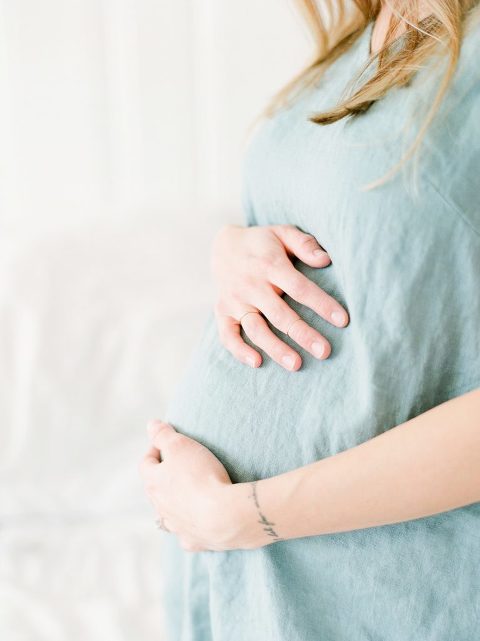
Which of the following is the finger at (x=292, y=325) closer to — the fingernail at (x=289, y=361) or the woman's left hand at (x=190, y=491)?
the fingernail at (x=289, y=361)

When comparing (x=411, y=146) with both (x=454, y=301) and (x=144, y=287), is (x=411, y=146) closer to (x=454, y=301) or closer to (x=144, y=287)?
(x=454, y=301)

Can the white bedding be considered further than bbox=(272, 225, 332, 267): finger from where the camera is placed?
Yes

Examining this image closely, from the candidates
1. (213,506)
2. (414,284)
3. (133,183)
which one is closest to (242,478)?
(213,506)

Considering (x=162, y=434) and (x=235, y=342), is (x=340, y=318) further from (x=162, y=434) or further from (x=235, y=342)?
(x=162, y=434)

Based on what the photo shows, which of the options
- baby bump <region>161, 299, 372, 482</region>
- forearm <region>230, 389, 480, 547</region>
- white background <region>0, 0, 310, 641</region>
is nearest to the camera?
forearm <region>230, 389, 480, 547</region>

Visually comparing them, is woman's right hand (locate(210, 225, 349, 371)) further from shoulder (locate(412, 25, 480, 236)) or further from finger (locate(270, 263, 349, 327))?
shoulder (locate(412, 25, 480, 236))

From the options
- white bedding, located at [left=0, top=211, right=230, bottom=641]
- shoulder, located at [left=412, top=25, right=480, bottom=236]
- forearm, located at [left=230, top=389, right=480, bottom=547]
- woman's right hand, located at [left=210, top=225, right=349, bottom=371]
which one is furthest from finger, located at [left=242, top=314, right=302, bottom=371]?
white bedding, located at [left=0, top=211, right=230, bottom=641]

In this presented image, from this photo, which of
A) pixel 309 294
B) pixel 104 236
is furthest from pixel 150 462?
pixel 104 236

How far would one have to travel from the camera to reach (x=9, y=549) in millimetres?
1274

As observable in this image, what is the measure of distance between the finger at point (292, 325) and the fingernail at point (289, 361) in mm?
17

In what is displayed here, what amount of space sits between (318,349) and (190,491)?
0.20 m

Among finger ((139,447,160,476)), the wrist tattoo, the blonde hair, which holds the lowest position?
the wrist tattoo

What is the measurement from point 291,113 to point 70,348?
2.09 ft

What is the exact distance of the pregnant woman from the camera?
0.67 m
